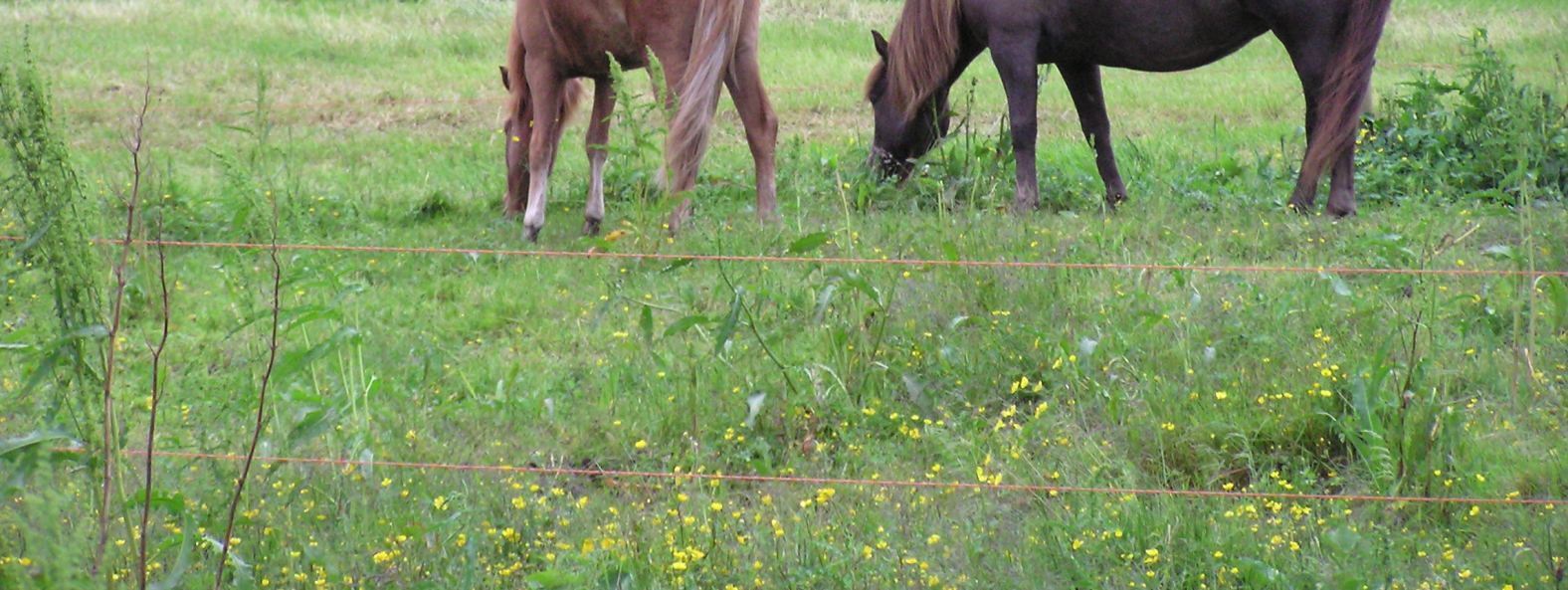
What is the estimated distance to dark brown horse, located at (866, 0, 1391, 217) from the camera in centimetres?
596

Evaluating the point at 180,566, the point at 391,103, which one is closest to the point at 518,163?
the point at 391,103

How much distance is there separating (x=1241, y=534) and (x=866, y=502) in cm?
96

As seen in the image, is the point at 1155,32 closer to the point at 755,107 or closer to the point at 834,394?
the point at 755,107

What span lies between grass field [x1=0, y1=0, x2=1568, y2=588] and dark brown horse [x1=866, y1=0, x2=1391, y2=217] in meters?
0.24

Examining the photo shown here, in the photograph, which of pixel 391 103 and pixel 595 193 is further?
pixel 391 103

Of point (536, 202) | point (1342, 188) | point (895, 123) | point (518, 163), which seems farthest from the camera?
point (895, 123)

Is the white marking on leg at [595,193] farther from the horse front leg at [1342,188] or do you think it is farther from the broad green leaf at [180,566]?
the broad green leaf at [180,566]

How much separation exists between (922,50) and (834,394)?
3.22 metres

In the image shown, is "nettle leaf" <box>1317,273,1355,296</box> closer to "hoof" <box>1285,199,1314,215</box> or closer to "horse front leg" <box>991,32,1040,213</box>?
"hoof" <box>1285,199,1314,215</box>

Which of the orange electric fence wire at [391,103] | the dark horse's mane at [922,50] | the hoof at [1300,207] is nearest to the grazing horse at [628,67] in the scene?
the dark horse's mane at [922,50]

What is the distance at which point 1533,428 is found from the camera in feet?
12.6

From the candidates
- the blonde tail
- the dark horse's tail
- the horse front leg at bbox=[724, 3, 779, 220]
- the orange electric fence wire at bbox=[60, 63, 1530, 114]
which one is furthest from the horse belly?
the orange electric fence wire at bbox=[60, 63, 1530, 114]

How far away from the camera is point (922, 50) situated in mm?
7051

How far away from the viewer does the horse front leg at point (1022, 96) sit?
6699mm
